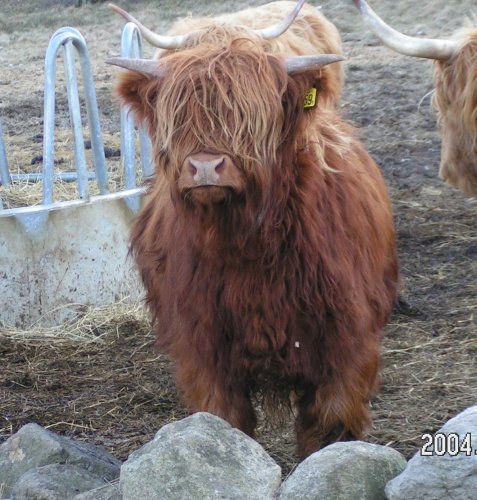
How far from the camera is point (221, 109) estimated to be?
3.27 m

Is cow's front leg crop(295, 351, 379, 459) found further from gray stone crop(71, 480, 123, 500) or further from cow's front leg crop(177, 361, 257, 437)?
gray stone crop(71, 480, 123, 500)

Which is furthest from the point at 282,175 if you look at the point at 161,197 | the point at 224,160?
the point at 161,197

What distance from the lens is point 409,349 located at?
16.5 feet

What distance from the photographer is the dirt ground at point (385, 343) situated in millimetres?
4352

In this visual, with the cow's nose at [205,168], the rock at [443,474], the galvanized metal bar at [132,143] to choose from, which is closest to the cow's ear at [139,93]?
the cow's nose at [205,168]

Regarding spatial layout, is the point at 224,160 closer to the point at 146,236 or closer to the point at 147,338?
the point at 146,236

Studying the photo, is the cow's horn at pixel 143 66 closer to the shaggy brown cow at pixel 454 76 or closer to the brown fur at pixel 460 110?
the shaggy brown cow at pixel 454 76

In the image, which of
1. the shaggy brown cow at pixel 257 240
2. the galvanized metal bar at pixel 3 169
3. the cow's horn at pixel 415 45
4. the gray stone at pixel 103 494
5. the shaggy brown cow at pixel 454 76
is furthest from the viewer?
the galvanized metal bar at pixel 3 169

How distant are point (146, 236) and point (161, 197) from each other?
198 mm

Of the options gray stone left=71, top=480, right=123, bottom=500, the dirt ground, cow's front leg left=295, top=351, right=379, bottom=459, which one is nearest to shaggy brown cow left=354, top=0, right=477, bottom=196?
the dirt ground

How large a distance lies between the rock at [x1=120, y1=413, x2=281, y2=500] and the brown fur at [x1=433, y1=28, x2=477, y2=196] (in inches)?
123
